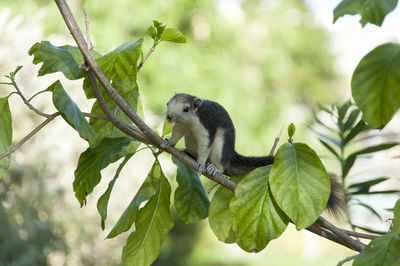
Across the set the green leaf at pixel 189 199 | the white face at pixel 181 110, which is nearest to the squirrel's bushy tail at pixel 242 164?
the white face at pixel 181 110

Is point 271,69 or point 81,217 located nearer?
point 81,217

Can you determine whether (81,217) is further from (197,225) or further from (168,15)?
(168,15)

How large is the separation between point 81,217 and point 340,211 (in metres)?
3.23

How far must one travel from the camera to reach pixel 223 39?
8.04 metres

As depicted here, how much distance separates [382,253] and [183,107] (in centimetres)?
90

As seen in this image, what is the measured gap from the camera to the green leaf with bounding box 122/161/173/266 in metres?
0.91

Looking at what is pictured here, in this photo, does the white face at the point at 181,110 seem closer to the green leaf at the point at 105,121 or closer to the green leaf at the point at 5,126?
the green leaf at the point at 105,121

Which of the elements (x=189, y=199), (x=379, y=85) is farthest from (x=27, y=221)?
(x=379, y=85)

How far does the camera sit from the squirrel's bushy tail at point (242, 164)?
130 cm

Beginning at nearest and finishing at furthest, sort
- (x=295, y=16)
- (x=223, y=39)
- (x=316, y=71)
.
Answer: (x=223, y=39), (x=295, y=16), (x=316, y=71)

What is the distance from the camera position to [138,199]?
0.98 m

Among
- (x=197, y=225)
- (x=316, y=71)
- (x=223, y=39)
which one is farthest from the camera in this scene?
(x=316, y=71)

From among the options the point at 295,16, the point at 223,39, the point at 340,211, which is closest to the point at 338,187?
the point at 340,211

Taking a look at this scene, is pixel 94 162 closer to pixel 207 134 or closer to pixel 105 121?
pixel 105 121
